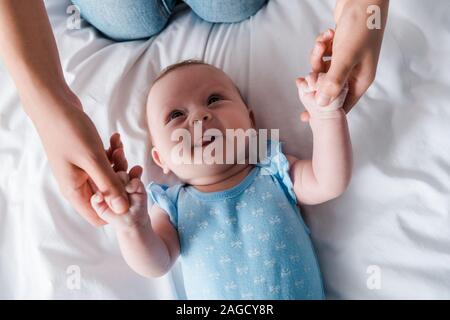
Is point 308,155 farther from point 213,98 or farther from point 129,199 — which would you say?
→ point 129,199

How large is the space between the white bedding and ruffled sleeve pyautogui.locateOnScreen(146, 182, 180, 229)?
1.9 inches

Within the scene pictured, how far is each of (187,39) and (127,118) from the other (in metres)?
0.22

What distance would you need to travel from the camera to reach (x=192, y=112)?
811mm

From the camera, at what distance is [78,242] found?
810mm

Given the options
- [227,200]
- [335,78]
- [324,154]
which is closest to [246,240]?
[227,200]

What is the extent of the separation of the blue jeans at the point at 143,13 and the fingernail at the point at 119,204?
18.8 inches

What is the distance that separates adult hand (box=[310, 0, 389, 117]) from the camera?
1.97 ft

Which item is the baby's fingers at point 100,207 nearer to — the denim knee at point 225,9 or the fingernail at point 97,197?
the fingernail at point 97,197

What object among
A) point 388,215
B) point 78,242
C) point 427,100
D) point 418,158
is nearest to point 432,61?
point 427,100

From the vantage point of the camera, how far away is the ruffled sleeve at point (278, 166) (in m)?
0.81

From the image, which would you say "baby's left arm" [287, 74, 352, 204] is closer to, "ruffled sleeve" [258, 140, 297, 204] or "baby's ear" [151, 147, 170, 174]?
"ruffled sleeve" [258, 140, 297, 204]

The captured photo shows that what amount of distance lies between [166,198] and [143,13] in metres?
0.38

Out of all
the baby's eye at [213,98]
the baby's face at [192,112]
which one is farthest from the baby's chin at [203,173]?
the baby's eye at [213,98]
